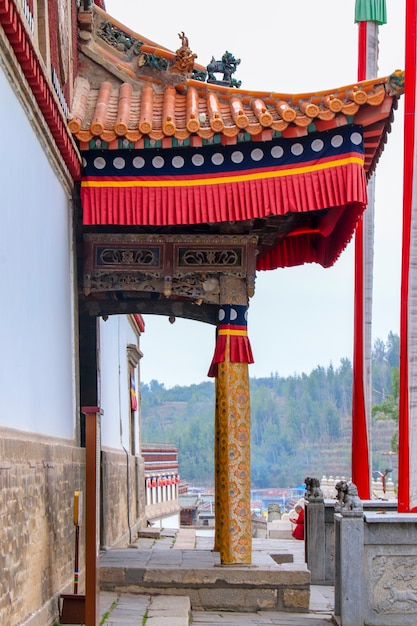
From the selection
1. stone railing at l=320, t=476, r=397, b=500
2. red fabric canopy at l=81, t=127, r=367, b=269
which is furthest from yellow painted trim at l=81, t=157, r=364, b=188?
stone railing at l=320, t=476, r=397, b=500

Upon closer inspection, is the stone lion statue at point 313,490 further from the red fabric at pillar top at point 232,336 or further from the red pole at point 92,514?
the red pole at point 92,514

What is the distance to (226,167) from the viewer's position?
10.4 m

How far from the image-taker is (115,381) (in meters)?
15.8

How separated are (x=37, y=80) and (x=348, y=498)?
4.49m

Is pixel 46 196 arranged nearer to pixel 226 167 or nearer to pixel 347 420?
pixel 226 167

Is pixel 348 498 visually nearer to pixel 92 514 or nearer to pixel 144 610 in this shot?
pixel 144 610

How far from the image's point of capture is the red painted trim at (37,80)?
21.2ft

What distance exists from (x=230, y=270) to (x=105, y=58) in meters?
2.71

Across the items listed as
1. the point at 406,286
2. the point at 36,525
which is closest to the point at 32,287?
the point at 36,525

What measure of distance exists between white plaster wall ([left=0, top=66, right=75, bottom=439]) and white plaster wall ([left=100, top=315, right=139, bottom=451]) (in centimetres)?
386

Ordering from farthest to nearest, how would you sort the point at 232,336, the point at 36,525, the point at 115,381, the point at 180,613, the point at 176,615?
1. the point at 115,381
2. the point at 232,336
3. the point at 180,613
4. the point at 176,615
5. the point at 36,525

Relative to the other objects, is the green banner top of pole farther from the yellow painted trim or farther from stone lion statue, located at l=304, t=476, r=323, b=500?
stone lion statue, located at l=304, t=476, r=323, b=500

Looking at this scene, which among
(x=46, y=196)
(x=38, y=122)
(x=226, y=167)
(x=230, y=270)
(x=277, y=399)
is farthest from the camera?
(x=277, y=399)

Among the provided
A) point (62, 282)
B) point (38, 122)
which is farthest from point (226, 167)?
point (38, 122)
